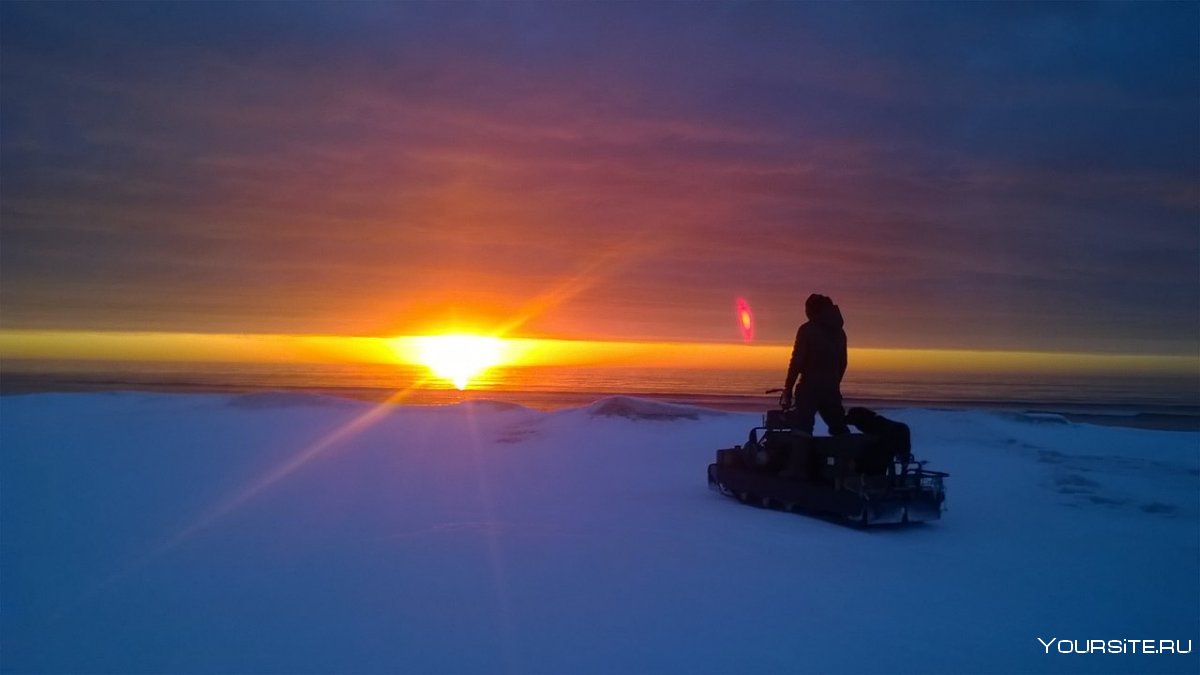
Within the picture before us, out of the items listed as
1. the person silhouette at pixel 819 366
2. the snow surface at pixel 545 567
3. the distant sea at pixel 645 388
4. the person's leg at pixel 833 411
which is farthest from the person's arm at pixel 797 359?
the distant sea at pixel 645 388

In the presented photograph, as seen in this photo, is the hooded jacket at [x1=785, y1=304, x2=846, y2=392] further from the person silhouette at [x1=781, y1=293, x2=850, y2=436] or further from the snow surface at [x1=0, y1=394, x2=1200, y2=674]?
the snow surface at [x1=0, y1=394, x2=1200, y2=674]

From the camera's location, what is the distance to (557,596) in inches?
232

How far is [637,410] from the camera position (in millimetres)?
17406

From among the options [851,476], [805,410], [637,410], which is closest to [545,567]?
[851,476]

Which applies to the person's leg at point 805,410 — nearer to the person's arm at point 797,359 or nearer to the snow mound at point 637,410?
the person's arm at point 797,359

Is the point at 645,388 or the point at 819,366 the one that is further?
the point at 645,388

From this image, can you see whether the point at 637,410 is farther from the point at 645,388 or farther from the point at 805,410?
the point at 645,388

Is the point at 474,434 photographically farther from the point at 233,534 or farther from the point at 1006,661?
the point at 1006,661

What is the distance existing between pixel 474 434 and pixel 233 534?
702 centimetres

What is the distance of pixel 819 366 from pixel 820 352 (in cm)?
16

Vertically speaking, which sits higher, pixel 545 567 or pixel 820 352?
pixel 820 352

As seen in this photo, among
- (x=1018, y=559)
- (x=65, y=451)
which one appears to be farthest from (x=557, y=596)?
(x=65, y=451)

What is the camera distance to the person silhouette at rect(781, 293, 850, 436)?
344 inches

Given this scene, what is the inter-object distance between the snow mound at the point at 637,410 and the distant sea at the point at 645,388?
10.2 m
